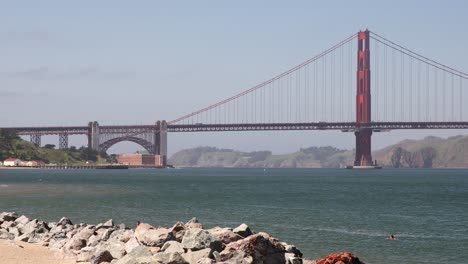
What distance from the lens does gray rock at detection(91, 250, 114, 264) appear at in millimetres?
15844

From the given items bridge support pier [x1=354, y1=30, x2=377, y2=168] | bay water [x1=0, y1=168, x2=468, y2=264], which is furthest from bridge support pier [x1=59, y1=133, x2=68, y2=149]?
bay water [x1=0, y1=168, x2=468, y2=264]

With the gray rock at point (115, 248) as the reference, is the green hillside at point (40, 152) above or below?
above

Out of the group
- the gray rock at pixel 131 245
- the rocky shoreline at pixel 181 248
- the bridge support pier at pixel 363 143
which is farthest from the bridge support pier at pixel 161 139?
the gray rock at pixel 131 245

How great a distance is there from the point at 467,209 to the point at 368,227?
45.9ft

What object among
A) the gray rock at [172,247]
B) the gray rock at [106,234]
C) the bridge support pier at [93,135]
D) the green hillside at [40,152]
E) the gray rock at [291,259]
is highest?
the bridge support pier at [93,135]

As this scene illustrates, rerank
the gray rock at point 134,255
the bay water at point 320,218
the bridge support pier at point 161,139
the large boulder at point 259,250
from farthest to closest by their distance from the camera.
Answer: the bridge support pier at point 161,139 < the bay water at point 320,218 < the large boulder at point 259,250 < the gray rock at point 134,255

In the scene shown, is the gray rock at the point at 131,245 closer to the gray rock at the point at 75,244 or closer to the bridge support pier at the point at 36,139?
the gray rock at the point at 75,244

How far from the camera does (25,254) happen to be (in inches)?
698

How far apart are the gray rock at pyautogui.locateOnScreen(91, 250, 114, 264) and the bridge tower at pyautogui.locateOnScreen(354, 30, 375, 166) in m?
116

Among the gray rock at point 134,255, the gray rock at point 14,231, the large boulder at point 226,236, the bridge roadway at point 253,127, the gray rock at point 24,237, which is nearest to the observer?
the gray rock at point 134,255

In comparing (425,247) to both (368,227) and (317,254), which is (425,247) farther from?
(368,227)

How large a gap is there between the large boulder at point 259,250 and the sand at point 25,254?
400 centimetres

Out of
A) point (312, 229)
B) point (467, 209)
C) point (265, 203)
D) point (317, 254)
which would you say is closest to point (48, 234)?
point (317, 254)

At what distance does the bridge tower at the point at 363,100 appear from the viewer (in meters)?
133
